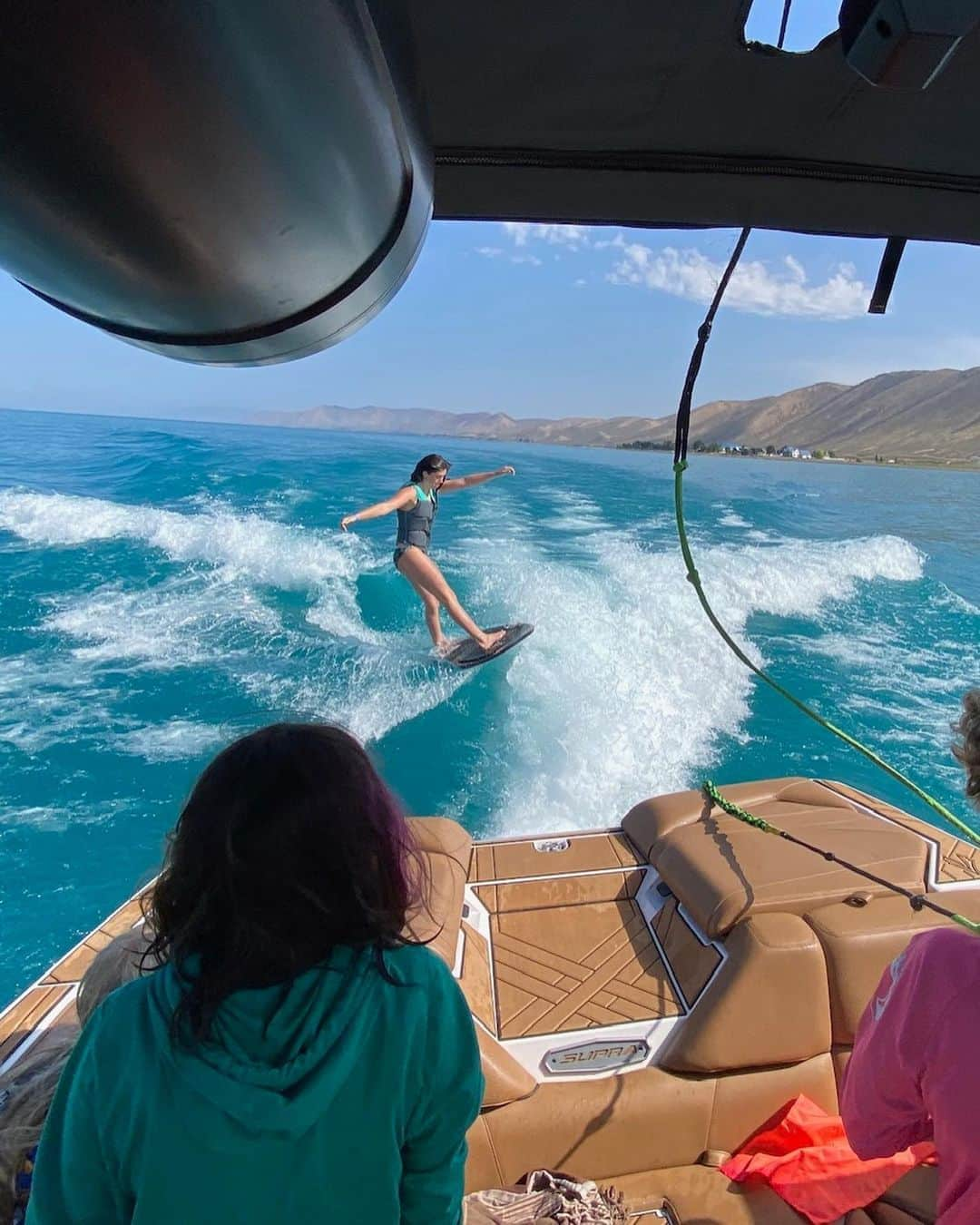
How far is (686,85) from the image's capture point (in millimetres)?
1071

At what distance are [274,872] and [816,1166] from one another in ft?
6.83

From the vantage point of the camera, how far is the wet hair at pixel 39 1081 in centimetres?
108

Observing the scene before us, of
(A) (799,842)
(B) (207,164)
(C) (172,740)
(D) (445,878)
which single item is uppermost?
(B) (207,164)

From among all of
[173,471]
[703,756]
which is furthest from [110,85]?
[173,471]

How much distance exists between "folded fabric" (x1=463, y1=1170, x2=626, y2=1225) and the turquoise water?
1.38 metres

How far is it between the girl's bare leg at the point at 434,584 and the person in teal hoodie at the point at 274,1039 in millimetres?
4746

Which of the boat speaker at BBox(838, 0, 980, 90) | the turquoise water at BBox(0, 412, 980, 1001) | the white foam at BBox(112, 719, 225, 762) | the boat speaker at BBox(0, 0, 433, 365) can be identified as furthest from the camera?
the white foam at BBox(112, 719, 225, 762)

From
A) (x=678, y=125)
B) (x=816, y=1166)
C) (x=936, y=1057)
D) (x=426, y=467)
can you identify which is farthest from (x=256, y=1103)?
(x=426, y=467)

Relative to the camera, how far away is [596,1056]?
7.90 ft

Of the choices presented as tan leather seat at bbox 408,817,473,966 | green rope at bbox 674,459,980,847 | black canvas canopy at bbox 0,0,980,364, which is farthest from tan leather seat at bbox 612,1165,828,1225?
black canvas canopy at bbox 0,0,980,364

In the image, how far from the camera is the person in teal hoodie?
688 mm

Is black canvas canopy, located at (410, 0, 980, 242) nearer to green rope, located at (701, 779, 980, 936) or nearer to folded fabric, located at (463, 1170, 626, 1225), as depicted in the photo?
green rope, located at (701, 779, 980, 936)

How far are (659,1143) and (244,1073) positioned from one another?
6.86 feet

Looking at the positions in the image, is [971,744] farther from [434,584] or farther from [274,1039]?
[434,584]
